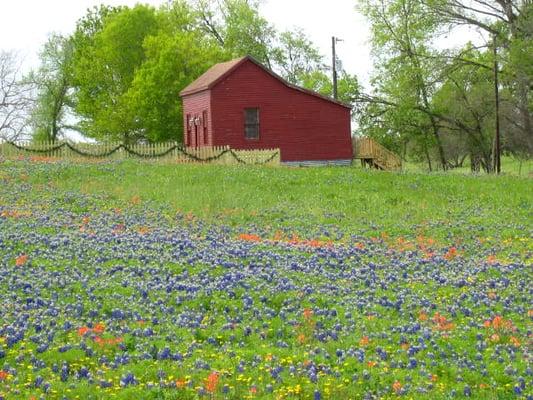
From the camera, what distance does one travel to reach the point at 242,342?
10.7m

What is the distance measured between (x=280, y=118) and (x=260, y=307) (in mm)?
36852

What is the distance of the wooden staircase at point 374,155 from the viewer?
54.3m

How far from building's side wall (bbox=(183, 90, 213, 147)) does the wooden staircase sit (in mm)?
10605

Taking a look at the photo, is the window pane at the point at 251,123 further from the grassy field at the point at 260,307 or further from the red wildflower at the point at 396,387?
the red wildflower at the point at 396,387

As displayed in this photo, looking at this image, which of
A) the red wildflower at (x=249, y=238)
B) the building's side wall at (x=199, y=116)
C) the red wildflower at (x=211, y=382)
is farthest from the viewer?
the building's side wall at (x=199, y=116)

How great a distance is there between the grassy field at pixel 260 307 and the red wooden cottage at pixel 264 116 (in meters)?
23.9

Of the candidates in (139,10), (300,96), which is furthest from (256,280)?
(139,10)

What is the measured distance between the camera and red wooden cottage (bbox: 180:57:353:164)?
4700 centimetres

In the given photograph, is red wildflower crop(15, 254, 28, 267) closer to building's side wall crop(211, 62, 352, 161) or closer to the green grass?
the green grass

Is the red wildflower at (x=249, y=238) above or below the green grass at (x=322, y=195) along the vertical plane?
below

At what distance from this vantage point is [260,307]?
40.0 feet

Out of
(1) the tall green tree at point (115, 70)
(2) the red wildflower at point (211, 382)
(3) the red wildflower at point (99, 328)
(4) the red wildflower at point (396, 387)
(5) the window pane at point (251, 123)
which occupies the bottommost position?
(4) the red wildflower at point (396, 387)

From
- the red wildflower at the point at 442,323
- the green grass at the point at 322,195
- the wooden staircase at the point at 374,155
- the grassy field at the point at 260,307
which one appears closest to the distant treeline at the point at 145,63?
the wooden staircase at the point at 374,155

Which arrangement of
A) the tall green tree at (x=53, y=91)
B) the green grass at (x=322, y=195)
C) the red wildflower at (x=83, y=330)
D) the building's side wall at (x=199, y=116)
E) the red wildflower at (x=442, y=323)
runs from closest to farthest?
the red wildflower at (x=83, y=330), the red wildflower at (x=442, y=323), the green grass at (x=322, y=195), the building's side wall at (x=199, y=116), the tall green tree at (x=53, y=91)
